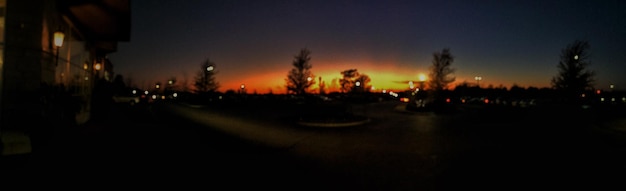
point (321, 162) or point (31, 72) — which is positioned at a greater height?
point (31, 72)

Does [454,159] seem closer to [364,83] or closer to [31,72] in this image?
[31,72]

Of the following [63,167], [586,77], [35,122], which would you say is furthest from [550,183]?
[586,77]

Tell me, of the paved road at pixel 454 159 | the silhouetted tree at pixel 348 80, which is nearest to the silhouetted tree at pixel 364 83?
the silhouetted tree at pixel 348 80

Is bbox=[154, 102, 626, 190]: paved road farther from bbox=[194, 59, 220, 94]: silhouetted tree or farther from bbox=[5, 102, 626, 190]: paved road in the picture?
bbox=[194, 59, 220, 94]: silhouetted tree

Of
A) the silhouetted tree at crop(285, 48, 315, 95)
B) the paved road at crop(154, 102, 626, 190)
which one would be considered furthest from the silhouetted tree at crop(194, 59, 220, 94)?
the paved road at crop(154, 102, 626, 190)

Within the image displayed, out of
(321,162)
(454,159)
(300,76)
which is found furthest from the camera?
(300,76)

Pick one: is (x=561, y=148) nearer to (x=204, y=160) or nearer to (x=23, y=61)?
(x=204, y=160)

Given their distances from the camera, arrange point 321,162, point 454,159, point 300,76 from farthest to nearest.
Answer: point 300,76 < point 454,159 < point 321,162

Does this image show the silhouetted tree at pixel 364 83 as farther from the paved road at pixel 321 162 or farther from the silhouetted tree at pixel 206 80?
the paved road at pixel 321 162

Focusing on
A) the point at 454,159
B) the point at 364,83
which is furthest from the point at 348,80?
the point at 454,159

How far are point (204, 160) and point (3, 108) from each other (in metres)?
4.49

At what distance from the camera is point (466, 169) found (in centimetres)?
809

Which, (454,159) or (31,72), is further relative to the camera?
(454,159)

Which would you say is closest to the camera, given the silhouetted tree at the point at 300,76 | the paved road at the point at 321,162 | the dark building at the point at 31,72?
the paved road at the point at 321,162
